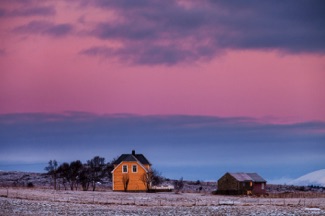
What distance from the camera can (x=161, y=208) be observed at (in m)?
61.5

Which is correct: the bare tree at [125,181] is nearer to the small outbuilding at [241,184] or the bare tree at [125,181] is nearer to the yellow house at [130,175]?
the yellow house at [130,175]

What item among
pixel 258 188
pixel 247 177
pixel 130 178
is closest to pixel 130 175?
pixel 130 178

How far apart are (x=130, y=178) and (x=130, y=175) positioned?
486mm

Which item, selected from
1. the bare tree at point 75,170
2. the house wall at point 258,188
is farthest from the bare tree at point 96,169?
the house wall at point 258,188

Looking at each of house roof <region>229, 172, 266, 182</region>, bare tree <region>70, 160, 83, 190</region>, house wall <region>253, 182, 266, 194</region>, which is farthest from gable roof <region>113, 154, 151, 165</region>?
house wall <region>253, 182, 266, 194</region>

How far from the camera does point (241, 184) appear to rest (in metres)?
114

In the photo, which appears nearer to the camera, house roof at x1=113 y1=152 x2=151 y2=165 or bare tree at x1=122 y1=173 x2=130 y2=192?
bare tree at x1=122 y1=173 x2=130 y2=192

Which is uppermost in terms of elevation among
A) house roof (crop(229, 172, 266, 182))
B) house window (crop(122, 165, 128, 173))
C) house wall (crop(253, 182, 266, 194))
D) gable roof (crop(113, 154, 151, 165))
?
gable roof (crop(113, 154, 151, 165))

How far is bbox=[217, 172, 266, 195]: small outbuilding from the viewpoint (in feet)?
372

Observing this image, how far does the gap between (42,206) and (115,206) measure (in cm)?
768

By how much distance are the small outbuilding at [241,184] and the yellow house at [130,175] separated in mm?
14415

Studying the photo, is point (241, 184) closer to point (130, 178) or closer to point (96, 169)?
point (130, 178)

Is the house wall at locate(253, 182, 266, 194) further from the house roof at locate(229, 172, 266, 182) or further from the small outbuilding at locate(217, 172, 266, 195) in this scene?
the house roof at locate(229, 172, 266, 182)

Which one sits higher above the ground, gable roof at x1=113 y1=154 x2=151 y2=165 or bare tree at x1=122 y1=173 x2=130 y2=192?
gable roof at x1=113 y1=154 x2=151 y2=165
